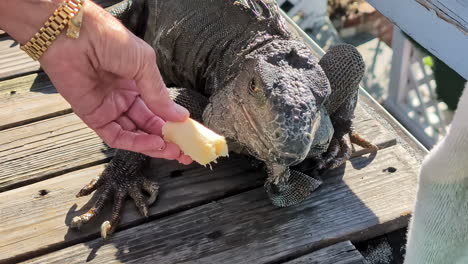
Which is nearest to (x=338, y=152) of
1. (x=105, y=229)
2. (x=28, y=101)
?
(x=105, y=229)

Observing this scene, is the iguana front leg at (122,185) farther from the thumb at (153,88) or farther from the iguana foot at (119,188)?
the thumb at (153,88)

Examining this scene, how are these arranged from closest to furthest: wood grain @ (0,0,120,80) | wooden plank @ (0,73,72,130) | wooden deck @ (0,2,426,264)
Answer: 1. wooden deck @ (0,2,426,264)
2. wooden plank @ (0,73,72,130)
3. wood grain @ (0,0,120,80)

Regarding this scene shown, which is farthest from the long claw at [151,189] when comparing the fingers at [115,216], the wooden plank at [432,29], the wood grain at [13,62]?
the wooden plank at [432,29]

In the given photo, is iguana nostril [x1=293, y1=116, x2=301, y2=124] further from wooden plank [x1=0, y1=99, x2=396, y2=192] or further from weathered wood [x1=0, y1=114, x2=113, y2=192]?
weathered wood [x1=0, y1=114, x2=113, y2=192]

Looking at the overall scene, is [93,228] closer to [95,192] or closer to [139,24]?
[95,192]

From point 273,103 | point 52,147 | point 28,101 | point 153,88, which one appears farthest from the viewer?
point 28,101

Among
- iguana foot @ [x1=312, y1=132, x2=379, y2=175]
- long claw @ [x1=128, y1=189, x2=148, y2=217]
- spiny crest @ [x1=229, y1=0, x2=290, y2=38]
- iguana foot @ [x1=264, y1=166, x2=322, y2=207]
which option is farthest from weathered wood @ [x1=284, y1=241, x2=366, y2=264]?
spiny crest @ [x1=229, y1=0, x2=290, y2=38]

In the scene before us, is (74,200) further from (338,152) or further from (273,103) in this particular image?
(338,152)
